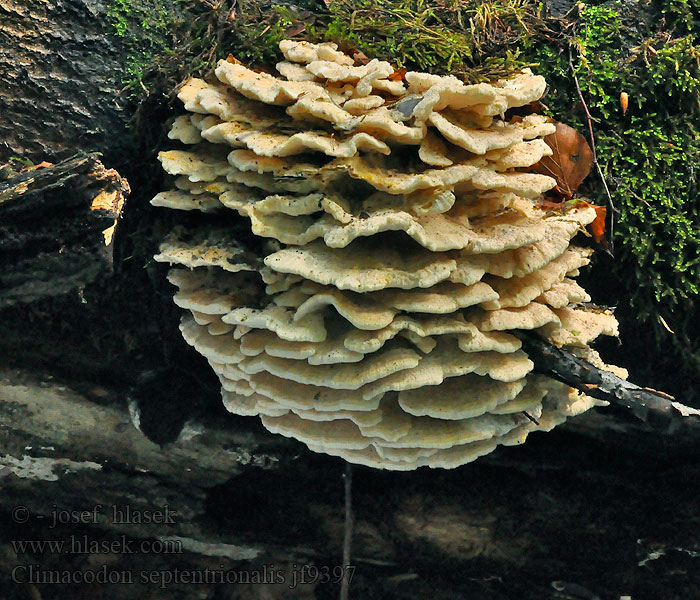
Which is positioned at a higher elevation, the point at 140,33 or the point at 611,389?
the point at 140,33

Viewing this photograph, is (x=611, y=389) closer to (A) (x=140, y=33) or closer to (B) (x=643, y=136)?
(B) (x=643, y=136)

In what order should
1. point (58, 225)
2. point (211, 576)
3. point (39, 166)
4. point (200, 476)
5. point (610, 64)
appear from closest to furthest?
point (58, 225), point (39, 166), point (610, 64), point (200, 476), point (211, 576)

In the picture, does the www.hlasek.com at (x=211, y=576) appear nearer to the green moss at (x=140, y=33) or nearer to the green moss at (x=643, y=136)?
the green moss at (x=643, y=136)

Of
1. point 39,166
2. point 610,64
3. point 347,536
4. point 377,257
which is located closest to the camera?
point 377,257

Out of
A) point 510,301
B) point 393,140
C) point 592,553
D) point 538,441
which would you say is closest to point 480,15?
point 393,140

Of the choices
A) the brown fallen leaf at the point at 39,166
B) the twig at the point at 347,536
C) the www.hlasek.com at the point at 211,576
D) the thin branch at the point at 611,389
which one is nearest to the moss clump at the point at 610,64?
the brown fallen leaf at the point at 39,166

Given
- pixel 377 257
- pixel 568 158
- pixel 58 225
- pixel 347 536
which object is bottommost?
pixel 347 536

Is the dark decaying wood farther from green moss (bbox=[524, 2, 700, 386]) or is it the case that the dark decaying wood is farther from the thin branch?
green moss (bbox=[524, 2, 700, 386])

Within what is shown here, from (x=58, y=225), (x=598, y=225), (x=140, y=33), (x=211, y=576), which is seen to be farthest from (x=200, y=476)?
(x=598, y=225)
